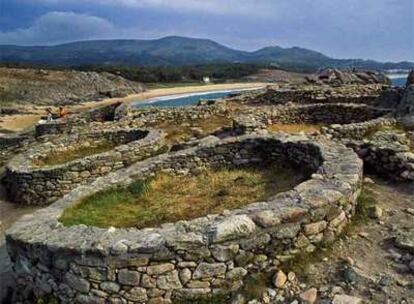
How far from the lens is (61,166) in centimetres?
1489

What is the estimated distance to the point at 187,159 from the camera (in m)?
12.8

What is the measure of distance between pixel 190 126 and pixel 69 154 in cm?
653

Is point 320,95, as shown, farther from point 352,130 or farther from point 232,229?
point 232,229

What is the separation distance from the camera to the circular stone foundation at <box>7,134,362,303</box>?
274 inches

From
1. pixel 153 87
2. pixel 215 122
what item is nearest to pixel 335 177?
pixel 215 122

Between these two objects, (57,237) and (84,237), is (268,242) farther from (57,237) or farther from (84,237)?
(57,237)

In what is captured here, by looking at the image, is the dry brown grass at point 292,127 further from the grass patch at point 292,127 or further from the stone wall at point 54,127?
the stone wall at point 54,127

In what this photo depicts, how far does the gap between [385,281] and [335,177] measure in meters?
2.43

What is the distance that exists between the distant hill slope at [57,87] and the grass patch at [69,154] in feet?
174

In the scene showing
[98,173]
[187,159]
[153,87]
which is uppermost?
[187,159]

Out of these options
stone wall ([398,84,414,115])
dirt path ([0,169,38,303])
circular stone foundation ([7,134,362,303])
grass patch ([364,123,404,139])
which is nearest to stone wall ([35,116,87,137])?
dirt path ([0,169,38,303])

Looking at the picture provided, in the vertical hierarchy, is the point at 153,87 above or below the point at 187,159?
below

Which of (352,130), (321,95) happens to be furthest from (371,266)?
(321,95)

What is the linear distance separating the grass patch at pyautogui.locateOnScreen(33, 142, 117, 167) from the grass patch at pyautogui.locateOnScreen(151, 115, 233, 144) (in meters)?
2.64
